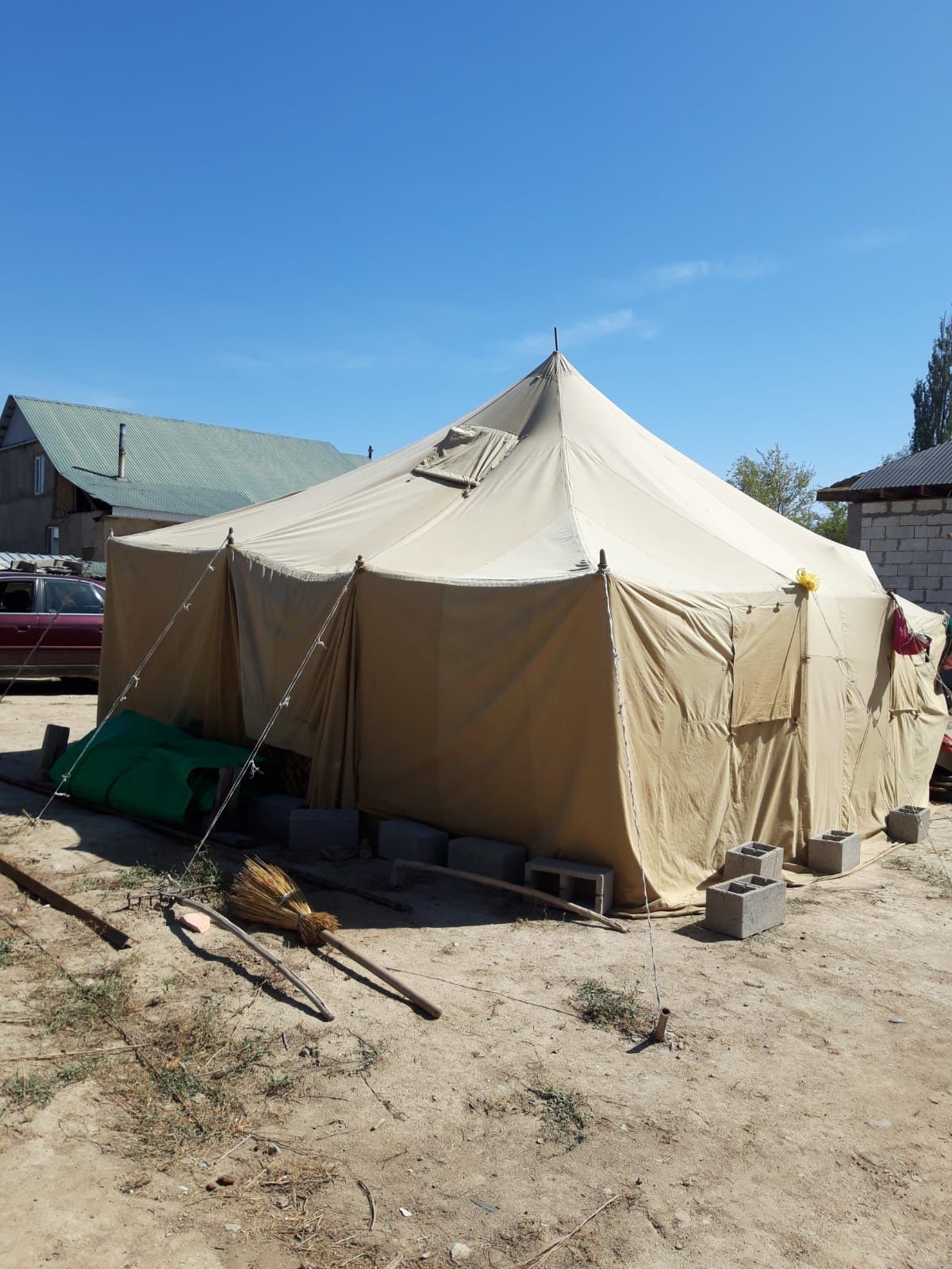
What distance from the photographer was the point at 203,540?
31.0 ft

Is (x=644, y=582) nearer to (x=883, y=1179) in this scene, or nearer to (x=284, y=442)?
(x=883, y=1179)

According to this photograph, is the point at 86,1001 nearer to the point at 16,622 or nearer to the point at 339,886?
the point at 339,886

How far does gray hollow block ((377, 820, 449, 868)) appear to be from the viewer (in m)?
6.79

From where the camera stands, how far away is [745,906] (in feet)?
19.5

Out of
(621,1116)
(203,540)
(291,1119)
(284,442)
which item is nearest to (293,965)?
(291,1119)

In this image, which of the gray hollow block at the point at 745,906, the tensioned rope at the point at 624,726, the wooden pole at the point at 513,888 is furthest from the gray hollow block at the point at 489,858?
the gray hollow block at the point at 745,906

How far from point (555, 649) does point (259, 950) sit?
2.52 m

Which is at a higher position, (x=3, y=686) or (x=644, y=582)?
(x=644, y=582)

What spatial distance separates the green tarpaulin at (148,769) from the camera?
25.3 ft

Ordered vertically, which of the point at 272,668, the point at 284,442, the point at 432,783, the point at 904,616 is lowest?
the point at 432,783

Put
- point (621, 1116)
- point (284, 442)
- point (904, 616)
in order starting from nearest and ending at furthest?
point (621, 1116) → point (904, 616) → point (284, 442)

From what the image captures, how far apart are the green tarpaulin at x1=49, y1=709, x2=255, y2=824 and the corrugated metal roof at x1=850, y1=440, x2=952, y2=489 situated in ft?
45.0

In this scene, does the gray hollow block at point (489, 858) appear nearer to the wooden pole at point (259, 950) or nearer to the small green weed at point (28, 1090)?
the wooden pole at point (259, 950)

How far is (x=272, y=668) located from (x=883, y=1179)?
5.63 metres
